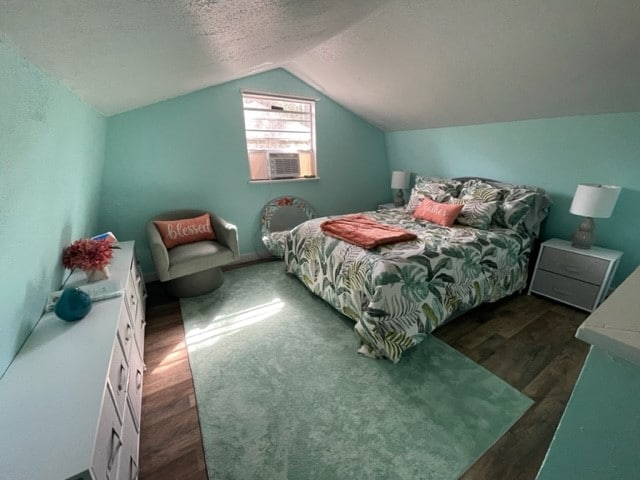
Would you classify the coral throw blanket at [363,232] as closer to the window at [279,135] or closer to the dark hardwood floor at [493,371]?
the dark hardwood floor at [493,371]

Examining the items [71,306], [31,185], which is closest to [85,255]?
[71,306]

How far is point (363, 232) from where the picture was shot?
222cm

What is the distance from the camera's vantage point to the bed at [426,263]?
69.1 inches

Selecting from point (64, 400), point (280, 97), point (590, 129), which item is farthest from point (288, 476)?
point (280, 97)

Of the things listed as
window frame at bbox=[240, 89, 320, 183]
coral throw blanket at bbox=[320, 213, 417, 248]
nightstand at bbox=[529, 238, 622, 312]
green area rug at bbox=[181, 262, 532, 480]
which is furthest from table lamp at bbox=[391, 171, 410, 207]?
green area rug at bbox=[181, 262, 532, 480]

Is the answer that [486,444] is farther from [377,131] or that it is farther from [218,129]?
[377,131]

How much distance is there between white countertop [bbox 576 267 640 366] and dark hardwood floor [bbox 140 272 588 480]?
113 centimetres

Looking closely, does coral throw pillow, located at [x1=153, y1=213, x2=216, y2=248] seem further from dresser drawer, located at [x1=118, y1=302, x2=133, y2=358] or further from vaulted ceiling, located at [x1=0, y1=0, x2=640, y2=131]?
dresser drawer, located at [x1=118, y1=302, x2=133, y2=358]

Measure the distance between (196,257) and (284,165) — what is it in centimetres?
170

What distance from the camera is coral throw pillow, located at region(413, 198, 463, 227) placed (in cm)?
257

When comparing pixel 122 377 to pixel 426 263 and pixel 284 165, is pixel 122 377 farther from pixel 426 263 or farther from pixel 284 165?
pixel 284 165

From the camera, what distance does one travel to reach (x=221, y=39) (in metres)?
1.27

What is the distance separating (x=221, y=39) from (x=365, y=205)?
3.29 metres

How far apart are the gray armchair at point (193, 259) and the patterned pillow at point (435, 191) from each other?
2008mm
